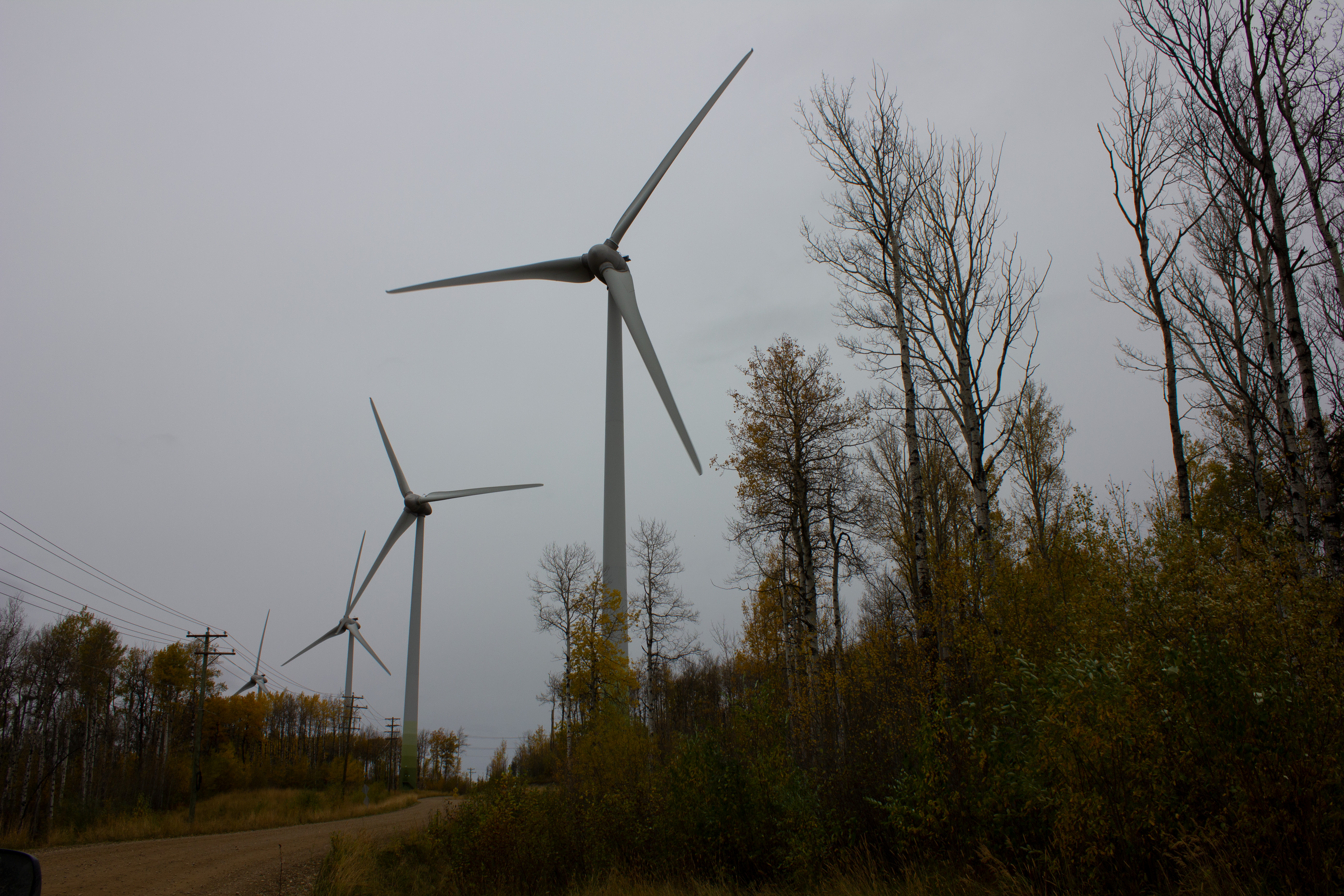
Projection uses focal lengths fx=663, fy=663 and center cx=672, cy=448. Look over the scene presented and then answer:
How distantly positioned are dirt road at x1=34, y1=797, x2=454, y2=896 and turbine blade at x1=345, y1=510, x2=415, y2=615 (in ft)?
43.2

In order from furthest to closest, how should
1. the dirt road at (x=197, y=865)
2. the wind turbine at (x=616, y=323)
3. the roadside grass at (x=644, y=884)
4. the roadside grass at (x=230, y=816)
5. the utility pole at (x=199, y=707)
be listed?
the utility pole at (x=199, y=707) < the roadside grass at (x=230, y=816) < the wind turbine at (x=616, y=323) < the dirt road at (x=197, y=865) < the roadside grass at (x=644, y=884)

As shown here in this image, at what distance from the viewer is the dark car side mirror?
261cm

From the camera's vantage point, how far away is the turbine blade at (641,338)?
42.4ft

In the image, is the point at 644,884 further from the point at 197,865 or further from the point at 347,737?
the point at 347,737

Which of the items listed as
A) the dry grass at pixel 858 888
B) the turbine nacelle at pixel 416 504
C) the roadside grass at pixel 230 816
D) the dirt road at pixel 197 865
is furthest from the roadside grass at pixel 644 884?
the turbine nacelle at pixel 416 504

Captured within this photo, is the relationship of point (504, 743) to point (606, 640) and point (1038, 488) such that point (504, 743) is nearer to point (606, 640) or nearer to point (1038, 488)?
point (606, 640)

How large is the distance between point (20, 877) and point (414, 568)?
36292 mm

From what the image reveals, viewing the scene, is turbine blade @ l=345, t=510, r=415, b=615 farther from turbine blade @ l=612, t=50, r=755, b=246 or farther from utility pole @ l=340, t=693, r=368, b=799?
turbine blade @ l=612, t=50, r=755, b=246

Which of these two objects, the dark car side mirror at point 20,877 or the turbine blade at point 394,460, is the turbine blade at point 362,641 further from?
the dark car side mirror at point 20,877

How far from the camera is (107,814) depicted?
83.6 ft

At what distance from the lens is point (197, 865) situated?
1402 cm

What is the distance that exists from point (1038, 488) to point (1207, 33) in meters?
21.0

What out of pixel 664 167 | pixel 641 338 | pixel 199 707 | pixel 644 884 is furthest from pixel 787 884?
pixel 199 707

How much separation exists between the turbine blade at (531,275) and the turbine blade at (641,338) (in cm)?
153
